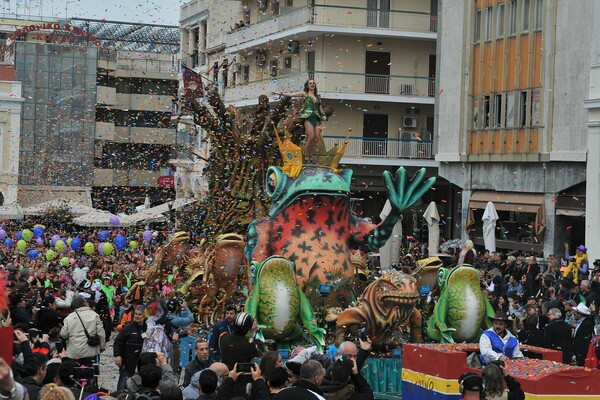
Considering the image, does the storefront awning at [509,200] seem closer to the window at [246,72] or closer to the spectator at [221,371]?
the window at [246,72]

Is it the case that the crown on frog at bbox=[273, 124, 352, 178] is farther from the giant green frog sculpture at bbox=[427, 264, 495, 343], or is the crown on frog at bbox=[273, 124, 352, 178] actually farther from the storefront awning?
the storefront awning

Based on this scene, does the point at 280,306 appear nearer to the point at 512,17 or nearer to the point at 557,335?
the point at 557,335

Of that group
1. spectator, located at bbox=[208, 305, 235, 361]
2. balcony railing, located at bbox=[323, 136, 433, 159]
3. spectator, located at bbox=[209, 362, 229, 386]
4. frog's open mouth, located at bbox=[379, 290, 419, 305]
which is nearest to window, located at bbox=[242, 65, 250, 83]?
balcony railing, located at bbox=[323, 136, 433, 159]

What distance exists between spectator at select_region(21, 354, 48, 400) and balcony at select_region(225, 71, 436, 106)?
3163 cm

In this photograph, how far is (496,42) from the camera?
35312 millimetres

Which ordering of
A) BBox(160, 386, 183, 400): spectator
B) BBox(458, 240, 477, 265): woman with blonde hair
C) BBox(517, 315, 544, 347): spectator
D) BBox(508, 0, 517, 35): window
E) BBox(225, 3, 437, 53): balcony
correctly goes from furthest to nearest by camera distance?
BBox(225, 3, 437, 53): balcony → BBox(508, 0, 517, 35): window → BBox(458, 240, 477, 265): woman with blonde hair → BBox(517, 315, 544, 347): spectator → BBox(160, 386, 183, 400): spectator

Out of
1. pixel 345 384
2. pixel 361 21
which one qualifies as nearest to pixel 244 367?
pixel 345 384

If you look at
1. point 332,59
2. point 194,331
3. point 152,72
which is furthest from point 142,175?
point 194,331

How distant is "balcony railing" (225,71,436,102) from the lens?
4247 centimetres

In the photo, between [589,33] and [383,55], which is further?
[383,55]

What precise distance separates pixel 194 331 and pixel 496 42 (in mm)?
18189

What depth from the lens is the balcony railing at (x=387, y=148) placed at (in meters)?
42.7

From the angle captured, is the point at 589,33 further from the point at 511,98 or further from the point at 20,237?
the point at 20,237

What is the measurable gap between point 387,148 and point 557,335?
26352 millimetres
